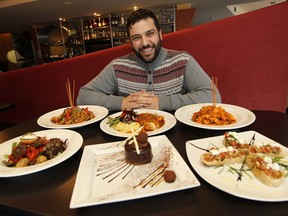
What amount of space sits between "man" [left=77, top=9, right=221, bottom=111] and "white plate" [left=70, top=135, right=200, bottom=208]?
25.0 inches

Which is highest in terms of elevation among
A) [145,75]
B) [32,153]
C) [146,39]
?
[146,39]

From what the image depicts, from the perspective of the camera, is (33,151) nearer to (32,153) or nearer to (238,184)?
(32,153)

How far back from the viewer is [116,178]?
27.5 inches

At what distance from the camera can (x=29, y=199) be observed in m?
0.63

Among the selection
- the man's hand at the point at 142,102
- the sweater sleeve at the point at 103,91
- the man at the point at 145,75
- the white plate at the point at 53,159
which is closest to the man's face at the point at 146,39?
the man at the point at 145,75

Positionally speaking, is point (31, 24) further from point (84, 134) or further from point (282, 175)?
point (282, 175)

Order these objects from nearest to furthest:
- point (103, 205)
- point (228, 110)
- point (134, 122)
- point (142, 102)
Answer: point (103, 205), point (134, 122), point (228, 110), point (142, 102)

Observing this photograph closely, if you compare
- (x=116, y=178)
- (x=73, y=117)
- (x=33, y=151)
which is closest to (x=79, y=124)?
(x=73, y=117)

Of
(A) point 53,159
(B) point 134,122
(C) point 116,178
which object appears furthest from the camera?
(B) point 134,122

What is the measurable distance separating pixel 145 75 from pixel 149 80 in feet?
0.21

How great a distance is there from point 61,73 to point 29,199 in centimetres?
238

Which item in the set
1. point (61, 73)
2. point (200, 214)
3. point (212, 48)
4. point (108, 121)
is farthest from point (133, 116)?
point (61, 73)

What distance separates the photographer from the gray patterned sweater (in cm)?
158

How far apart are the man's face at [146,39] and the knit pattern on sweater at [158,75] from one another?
0.11 meters
